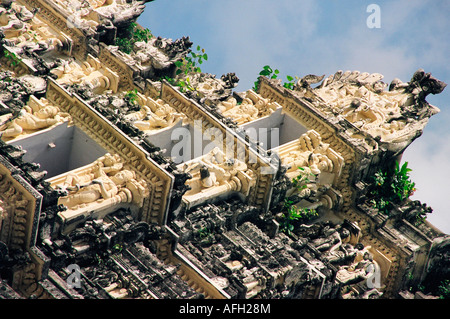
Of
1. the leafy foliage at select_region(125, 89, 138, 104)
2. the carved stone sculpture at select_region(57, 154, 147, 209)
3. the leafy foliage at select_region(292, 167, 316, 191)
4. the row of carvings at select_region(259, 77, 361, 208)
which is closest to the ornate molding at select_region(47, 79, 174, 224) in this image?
the carved stone sculpture at select_region(57, 154, 147, 209)

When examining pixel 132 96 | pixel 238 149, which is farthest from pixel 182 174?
pixel 132 96

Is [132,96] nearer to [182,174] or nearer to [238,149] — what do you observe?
[238,149]

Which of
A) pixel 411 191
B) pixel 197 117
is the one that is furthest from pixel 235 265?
pixel 411 191

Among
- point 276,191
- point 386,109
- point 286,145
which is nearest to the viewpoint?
point 276,191

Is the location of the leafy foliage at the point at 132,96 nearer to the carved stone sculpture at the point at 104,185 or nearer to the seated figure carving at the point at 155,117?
the seated figure carving at the point at 155,117

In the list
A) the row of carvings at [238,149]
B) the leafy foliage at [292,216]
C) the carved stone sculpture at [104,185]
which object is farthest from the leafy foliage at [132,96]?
the leafy foliage at [292,216]

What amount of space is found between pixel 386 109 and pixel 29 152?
22.1 meters

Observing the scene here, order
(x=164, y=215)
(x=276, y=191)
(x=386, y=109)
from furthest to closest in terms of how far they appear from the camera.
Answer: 1. (x=386, y=109)
2. (x=276, y=191)
3. (x=164, y=215)

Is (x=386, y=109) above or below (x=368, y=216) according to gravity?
above

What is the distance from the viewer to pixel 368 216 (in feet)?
196

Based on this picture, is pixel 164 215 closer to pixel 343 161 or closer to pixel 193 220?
pixel 193 220

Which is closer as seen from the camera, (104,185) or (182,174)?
(104,185)

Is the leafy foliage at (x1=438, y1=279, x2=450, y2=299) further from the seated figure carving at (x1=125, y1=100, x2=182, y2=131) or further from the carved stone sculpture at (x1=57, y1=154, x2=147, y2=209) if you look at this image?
the carved stone sculpture at (x1=57, y1=154, x2=147, y2=209)

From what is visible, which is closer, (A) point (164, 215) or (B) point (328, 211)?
(A) point (164, 215)
